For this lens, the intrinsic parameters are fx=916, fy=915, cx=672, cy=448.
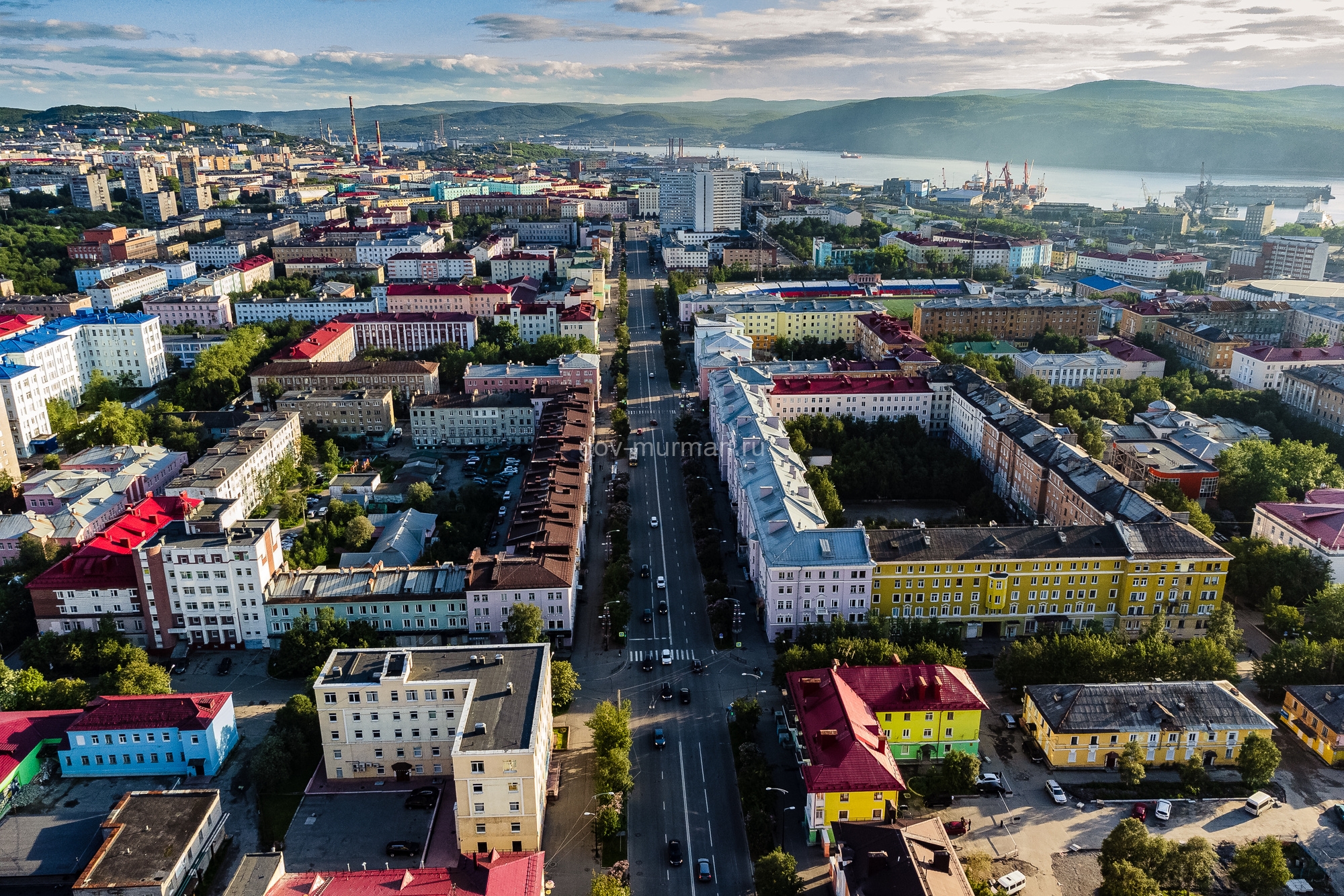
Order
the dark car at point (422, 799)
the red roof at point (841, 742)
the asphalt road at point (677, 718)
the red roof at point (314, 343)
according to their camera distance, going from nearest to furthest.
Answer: the red roof at point (841, 742) → the asphalt road at point (677, 718) → the dark car at point (422, 799) → the red roof at point (314, 343)

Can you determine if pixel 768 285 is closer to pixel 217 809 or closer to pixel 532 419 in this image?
pixel 532 419

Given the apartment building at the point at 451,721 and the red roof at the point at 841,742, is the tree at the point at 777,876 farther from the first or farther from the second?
the apartment building at the point at 451,721

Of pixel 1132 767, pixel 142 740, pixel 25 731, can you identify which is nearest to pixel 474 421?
pixel 142 740

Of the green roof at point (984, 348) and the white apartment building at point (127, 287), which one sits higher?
the white apartment building at point (127, 287)

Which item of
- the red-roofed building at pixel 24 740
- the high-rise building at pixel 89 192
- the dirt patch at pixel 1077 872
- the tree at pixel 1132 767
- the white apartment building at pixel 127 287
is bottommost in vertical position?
the dirt patch at pixel 1077 872

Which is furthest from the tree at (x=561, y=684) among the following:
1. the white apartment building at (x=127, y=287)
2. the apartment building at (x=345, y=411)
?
the white apartment building at (x=127, y=287)

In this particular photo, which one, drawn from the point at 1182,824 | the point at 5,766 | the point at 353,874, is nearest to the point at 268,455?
the point at 5,766
